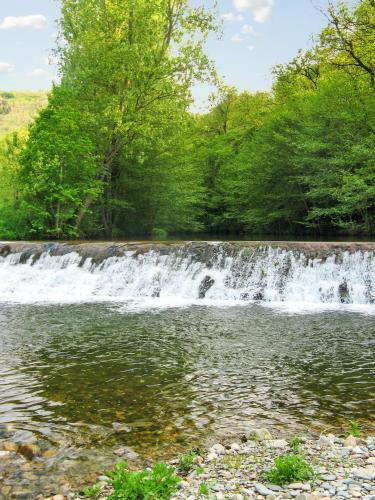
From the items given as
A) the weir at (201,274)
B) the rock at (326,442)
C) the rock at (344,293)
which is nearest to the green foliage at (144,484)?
the rock at (326,442)

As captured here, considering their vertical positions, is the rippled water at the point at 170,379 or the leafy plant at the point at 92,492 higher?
the leafy plant at the point at 92,492

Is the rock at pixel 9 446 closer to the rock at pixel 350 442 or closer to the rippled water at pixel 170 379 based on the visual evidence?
the rippled water at pixel 170 379

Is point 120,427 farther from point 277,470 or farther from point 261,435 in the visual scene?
point 277,470

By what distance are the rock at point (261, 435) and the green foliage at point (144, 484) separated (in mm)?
1371

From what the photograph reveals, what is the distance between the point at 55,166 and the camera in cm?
2534

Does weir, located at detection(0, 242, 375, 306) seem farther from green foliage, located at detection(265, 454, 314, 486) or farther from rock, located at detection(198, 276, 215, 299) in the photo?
green foliage, located at detection(265, 454, 314, 486)

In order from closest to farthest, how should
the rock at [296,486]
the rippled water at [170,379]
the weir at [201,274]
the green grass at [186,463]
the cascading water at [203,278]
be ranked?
the rock at [296,486] → the green grass at [186,463] → the rippled water at [170,379] → the cascading water at [203,278] → the weir at [201,274]

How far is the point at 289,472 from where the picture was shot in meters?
3.96

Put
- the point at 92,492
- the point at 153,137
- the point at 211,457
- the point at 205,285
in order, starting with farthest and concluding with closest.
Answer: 1. the point at 153,137
2. the point at 205,285
3. the point at 211,457
4. the point at 92,492


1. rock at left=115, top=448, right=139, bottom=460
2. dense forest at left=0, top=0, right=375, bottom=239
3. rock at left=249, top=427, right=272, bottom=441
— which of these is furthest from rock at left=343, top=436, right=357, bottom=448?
dense forest at left=0, top=0, right=375, bottom=239

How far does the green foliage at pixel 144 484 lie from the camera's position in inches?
144

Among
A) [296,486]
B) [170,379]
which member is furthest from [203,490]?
[170,379]

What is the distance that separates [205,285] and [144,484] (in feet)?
40.7

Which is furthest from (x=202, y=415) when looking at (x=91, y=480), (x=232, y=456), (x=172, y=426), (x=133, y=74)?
(x=133, y=74)
